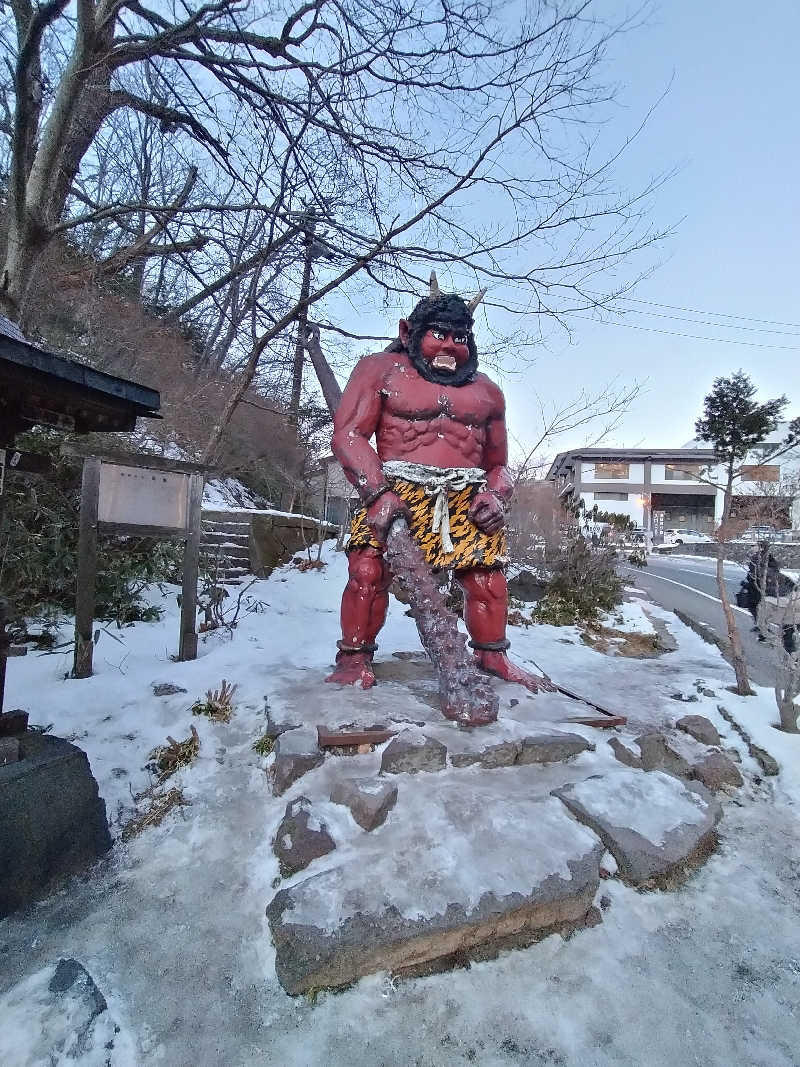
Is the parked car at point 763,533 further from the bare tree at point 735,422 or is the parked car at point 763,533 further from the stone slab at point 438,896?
the stone slab at point 438,896

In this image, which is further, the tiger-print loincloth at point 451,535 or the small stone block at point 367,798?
the tiger-print loincloth at point 451,535

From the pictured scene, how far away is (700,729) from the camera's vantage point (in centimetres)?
294

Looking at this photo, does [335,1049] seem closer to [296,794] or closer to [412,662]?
[296,794]

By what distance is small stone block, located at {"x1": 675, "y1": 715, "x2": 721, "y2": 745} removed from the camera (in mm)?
2916

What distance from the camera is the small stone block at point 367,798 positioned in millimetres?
1884

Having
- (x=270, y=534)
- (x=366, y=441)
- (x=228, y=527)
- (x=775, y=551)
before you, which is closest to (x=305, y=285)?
(x=228, y=527)

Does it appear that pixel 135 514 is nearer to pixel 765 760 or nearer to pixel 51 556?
pixel 51 556

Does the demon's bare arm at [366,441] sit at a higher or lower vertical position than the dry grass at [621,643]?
higher

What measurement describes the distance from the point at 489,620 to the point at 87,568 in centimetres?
261

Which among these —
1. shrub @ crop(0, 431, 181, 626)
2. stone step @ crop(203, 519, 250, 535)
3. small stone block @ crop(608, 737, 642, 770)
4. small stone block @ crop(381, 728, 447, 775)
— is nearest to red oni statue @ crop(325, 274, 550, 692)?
small stone block @ crop(608, 737, 642, 770)

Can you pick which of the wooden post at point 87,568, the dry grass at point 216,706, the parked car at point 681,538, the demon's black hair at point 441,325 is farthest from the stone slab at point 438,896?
the parked car at point 681,538

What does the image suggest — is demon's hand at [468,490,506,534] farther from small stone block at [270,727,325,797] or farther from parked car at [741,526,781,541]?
parked car at [741,526,781,541]

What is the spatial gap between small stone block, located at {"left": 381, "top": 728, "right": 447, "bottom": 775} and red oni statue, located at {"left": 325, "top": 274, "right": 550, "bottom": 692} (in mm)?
721

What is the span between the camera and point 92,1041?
4.09 ft
